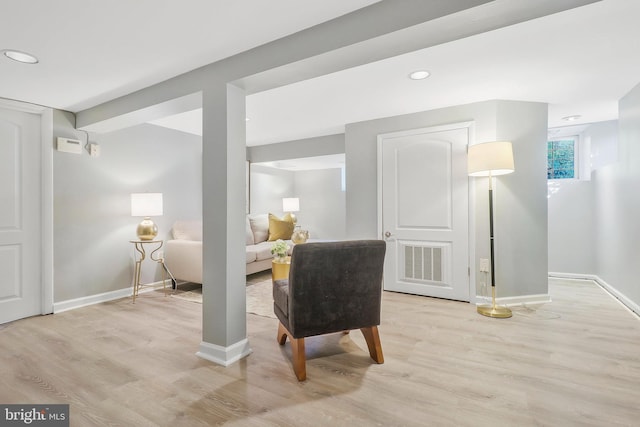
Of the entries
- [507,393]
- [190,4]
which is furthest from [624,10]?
[190,4]

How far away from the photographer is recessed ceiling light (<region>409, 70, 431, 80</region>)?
8.75 ft

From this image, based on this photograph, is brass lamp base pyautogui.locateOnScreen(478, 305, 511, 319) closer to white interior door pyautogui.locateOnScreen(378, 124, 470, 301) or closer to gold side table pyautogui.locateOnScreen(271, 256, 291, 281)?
white interior door pyautogui.locateOnScreen(378, 124, 470, 301)

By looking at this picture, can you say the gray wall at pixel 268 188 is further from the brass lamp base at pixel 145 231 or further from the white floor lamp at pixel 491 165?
the white floor lamp at pixel 491 165

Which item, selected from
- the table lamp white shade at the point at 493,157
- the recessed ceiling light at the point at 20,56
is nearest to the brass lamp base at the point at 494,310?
the table lamp white shade at the point at 493,157

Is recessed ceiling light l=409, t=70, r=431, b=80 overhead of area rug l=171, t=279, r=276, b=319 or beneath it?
overhead

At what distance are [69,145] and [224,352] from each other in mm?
2934

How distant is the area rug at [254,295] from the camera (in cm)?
334

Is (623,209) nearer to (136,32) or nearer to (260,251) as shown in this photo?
(260,251)

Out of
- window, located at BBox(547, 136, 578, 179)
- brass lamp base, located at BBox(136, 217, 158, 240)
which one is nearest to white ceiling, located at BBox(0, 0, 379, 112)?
brass lamp base, located at BBox(136, 217, 158, 240)

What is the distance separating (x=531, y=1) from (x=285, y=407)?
2.27m

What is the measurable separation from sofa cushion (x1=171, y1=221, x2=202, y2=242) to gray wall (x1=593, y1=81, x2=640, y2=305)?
5013 mm

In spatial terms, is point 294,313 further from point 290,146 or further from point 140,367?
point 290,146

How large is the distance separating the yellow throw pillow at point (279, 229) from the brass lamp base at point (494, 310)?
3300mm

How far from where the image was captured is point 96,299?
12.0 feet
